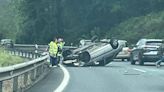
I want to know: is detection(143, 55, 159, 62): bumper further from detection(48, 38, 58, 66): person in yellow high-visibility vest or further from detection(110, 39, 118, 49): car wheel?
detection(48, 38, 58, 66): person in yellow high-visibility vest

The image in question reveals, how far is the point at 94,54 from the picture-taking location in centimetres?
3228

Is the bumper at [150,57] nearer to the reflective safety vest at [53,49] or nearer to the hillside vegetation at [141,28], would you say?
the reflective safety vest at [53,49]

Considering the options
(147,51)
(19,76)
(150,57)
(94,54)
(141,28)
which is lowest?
(19,76)

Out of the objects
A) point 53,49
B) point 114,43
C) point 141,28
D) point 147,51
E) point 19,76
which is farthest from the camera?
point 141,28

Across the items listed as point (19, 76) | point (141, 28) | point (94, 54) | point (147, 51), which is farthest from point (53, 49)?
point (141, 28)

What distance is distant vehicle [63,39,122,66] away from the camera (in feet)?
105

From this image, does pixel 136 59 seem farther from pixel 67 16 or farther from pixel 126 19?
pixel 67 16

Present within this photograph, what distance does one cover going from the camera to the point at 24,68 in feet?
53.9

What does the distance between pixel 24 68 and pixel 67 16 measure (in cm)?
6504

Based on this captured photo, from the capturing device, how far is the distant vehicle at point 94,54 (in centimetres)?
3216

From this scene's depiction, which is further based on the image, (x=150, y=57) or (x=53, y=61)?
(x=150, y=57)

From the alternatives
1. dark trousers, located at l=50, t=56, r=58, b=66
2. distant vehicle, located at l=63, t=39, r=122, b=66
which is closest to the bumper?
distant vehicle, located at l=63, t=39, r=122, b=66

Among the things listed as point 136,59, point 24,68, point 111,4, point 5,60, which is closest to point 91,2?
point 111,4

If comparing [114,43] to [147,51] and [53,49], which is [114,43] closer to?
[147,51]
